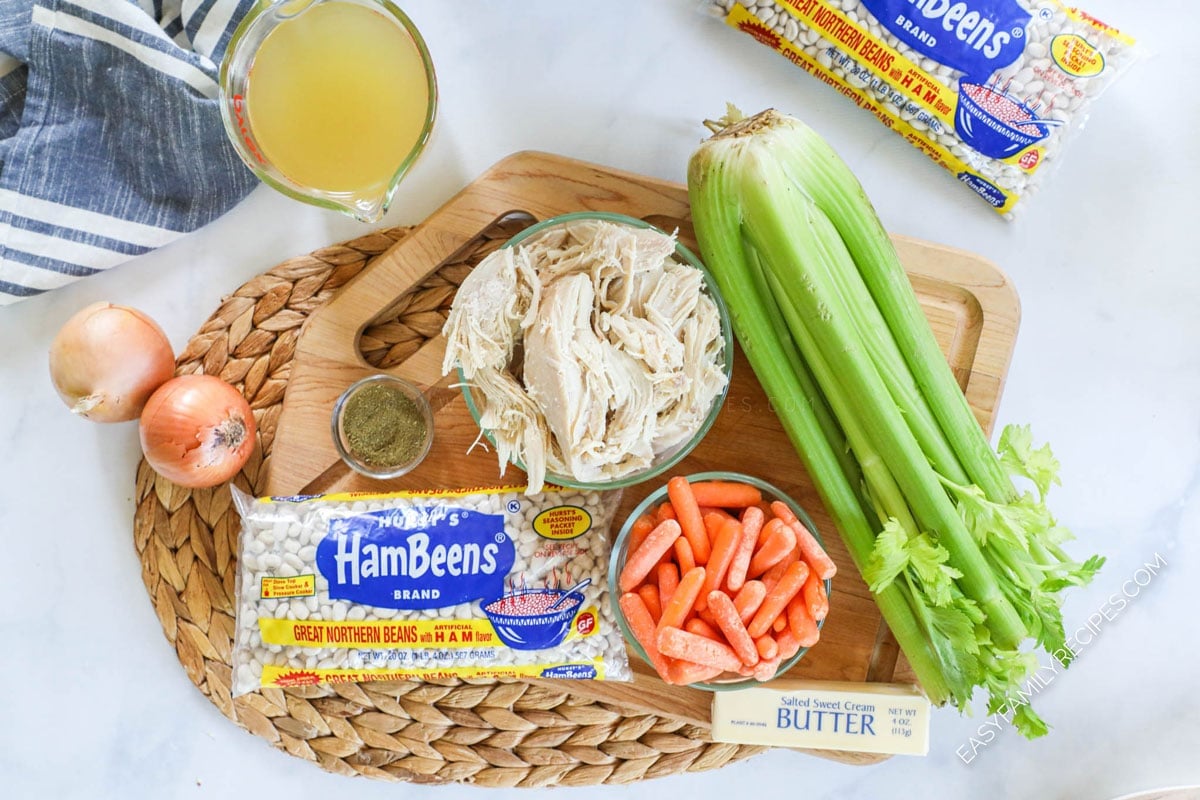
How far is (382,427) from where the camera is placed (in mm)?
1595

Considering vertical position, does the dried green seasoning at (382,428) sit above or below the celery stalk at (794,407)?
below

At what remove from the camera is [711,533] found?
1.51 metres

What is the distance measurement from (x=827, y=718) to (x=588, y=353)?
77cm

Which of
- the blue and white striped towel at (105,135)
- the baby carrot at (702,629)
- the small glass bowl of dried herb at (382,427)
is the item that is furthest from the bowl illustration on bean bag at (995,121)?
the blue and white striped towel at (105,135)

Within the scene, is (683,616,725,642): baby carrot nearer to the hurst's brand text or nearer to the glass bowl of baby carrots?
the glass bowl of baby carrots

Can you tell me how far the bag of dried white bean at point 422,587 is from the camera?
60.7 inches

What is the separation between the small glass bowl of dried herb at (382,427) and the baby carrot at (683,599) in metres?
0.50

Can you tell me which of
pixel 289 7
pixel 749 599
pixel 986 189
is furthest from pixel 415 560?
pixel 986 189

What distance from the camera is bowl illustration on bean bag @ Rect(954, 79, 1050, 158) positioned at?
158 cm

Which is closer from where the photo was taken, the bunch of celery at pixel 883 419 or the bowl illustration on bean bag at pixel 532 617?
the bunch of celery at pixel 883 419

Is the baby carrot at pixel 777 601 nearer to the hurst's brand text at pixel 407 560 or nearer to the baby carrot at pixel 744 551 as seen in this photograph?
the baby carrot at pixel 744 551

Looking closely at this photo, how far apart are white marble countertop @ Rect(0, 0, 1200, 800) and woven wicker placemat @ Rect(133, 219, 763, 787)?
9cm

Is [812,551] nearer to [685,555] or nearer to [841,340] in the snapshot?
[685,555]

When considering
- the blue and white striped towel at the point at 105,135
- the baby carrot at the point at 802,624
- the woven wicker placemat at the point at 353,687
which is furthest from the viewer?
the woven wicker placemat at the point at 353,687
